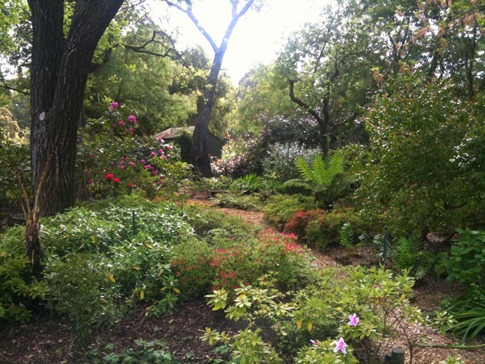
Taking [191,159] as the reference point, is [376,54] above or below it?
above

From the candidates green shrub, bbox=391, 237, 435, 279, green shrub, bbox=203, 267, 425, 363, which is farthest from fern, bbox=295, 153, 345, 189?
green shrub, bbox=203, 267, 425, 363

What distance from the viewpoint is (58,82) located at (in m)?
5.69

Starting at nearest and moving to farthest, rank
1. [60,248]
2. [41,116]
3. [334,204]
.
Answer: [60,248], [41,116], [334,204]

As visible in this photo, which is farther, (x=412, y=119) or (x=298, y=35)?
(x=298, y=35)

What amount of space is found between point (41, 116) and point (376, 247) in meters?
4.92

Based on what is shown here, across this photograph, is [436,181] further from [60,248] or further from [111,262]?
[60,248]

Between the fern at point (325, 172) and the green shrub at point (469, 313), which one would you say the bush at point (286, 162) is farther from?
the green shrub at point (469, 313)

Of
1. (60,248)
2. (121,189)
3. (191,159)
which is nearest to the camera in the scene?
(60,248)

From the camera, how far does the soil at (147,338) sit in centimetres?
311

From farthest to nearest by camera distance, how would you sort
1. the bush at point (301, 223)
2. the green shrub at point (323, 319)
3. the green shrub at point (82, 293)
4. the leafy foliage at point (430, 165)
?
the bush at point (301, 223), the leafy foliage at point (430, 165), the green shrub at point (82, 293), the green shrub at point (323, 319)

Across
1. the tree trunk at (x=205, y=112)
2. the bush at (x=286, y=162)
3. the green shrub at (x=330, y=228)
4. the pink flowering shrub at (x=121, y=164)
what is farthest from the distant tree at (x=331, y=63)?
the green shrub at (x=330, y=228)

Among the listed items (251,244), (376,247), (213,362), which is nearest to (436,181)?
(376,247)

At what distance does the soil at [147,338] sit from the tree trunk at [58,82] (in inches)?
102

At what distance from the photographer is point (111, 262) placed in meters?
3.98
